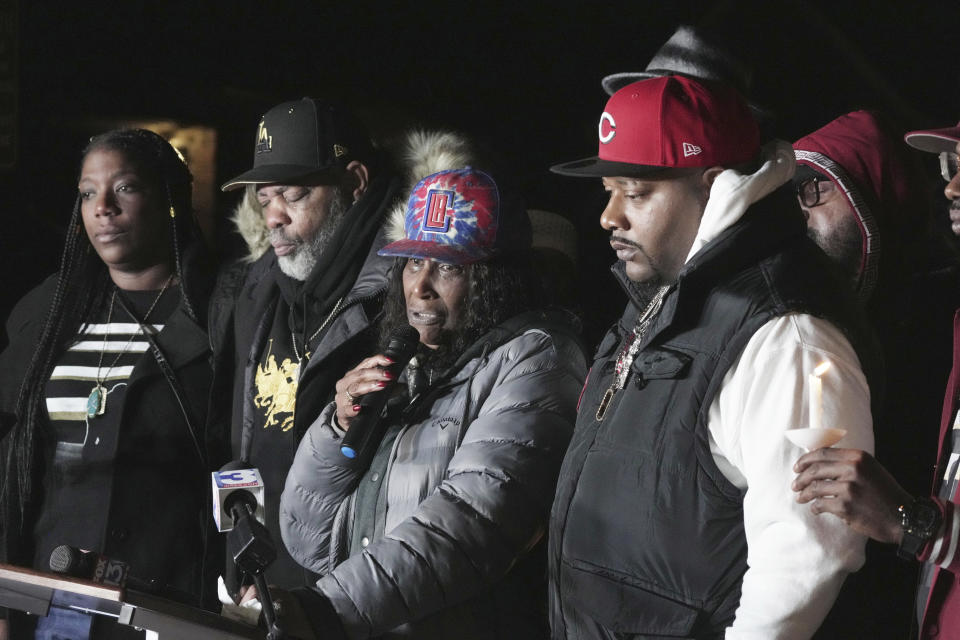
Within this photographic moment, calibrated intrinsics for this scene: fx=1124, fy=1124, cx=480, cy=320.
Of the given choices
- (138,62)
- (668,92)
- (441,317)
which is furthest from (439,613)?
(138,62)

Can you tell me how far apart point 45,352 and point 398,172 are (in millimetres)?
1194

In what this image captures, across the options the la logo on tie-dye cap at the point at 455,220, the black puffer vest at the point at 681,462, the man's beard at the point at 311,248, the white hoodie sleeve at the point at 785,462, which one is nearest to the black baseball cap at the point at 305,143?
the man's beard at the point at 311,248

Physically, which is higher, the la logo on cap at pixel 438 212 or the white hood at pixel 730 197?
the white hood at pixel 730 197

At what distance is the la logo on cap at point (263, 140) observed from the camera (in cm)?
325

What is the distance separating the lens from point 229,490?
67.6 inches

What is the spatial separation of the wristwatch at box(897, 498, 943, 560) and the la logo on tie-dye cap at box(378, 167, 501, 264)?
47.0 inches

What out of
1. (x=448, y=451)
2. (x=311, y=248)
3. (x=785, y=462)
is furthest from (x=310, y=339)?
(x=785, y=462)

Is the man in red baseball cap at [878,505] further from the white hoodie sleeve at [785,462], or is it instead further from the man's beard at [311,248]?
the man's beard at [311,248]

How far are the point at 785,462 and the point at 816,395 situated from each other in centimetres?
19

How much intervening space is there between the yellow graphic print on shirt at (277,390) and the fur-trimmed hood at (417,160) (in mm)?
457

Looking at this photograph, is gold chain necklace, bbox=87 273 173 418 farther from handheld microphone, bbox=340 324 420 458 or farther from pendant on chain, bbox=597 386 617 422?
pendant on chain, bbox=597 386 617 422

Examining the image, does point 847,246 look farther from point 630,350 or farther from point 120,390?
point 120,390

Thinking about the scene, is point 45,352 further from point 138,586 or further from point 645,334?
point 645,334

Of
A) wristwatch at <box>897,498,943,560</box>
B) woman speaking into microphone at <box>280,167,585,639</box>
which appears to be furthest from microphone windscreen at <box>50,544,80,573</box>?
wristwatch at <box>897,498,943,560</box>
